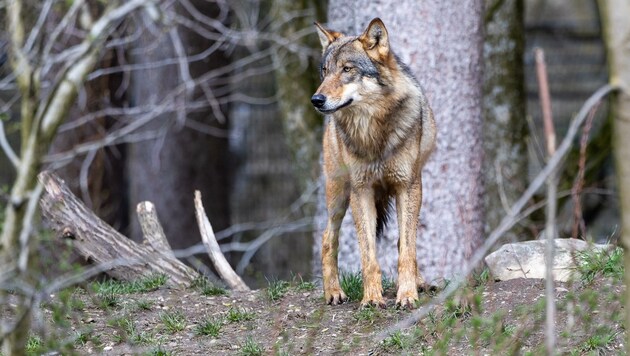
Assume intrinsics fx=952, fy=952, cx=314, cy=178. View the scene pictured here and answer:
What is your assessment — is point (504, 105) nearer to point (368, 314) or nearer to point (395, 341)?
point (368, 314)

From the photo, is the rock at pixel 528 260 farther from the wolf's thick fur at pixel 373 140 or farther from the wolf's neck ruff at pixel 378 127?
the wolf's neck ruff at pixel 378 127

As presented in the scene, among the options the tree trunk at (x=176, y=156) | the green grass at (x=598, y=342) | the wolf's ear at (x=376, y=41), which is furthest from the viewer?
the tree trunk at (x=176, y=156)

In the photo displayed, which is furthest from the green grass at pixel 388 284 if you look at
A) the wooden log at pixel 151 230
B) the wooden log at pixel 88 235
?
the wooden log at pixel 151 230

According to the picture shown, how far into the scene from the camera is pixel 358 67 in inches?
236

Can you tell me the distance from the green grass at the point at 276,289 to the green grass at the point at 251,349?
3.71 ft

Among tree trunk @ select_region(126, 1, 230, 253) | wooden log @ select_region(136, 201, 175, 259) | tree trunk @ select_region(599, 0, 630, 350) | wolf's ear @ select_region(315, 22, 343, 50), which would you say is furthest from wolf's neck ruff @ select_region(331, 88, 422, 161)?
tree trunk @ select_region(126, 1, 230, 253)

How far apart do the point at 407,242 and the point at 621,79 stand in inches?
128

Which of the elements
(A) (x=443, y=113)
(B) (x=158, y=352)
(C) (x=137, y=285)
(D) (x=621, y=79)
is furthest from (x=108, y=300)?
(D) (x=621, y=79)

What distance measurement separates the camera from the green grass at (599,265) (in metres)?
5.83

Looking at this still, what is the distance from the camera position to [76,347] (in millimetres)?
5414

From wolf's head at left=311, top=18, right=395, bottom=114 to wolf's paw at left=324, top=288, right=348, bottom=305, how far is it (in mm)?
1178

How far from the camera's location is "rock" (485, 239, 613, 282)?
6.17 meters

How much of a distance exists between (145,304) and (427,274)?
2.65 metres

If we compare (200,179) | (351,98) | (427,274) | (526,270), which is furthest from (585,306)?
(200,179)
